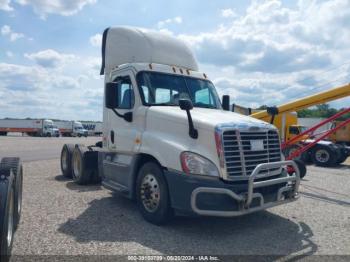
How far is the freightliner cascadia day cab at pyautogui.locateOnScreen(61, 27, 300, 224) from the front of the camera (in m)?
5.04

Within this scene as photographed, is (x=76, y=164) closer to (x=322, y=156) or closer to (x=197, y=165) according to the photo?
(x=197, y=165)

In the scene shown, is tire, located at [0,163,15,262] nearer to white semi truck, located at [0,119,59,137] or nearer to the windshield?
the windshield

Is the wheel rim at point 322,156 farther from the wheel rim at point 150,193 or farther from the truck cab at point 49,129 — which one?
the truck cab at point 49,129

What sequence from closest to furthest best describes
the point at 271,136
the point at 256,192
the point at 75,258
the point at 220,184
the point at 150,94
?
the point at 75,258
the point at 220,184
the point at 256,192
the point at 271,136
the point at 150,94

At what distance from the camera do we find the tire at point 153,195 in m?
5.46

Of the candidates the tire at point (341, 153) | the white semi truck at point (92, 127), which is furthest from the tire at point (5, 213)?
the white semi truck at point (92, 127)

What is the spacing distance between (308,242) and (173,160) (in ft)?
8.02

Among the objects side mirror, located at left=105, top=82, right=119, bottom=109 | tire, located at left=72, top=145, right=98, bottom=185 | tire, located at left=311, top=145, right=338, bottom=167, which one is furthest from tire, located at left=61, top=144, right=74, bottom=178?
tire, located at left=311, top=145, right=338, bottom=167

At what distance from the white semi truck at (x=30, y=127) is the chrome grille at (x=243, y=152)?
55.6m

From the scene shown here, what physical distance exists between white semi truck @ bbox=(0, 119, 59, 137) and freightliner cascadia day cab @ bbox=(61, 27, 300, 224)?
5237 centimetres

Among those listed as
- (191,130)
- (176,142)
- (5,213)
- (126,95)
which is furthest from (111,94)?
(5,213)

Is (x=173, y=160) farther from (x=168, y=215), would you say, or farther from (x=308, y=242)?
(x=308, y=242)

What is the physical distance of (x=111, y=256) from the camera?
441 centimetres

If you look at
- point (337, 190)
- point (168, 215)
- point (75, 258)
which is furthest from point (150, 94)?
point (337, 190)
